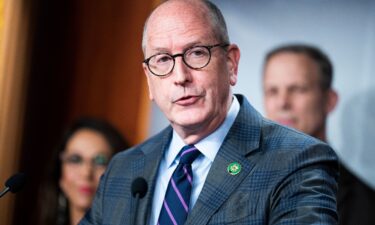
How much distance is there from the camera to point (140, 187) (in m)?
2.02

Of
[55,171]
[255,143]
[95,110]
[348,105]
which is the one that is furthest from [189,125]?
[95,110]

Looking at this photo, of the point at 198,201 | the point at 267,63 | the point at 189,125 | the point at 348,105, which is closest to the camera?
the point at 198,201

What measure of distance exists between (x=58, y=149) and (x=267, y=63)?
1434 mm

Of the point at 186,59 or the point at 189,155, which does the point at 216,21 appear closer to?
the point at 186,59

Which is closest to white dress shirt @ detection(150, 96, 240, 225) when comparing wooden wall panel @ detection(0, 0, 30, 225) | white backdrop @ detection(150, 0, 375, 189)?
white backdrop @ detection(150, 0, 375, 189)

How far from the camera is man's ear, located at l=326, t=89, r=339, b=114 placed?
365cm

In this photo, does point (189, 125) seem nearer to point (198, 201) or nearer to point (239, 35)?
point (198, 201)

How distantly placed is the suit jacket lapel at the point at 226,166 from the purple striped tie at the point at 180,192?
67 millimetres

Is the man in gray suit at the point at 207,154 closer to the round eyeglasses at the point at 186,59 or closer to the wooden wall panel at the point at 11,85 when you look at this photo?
the round eyeglasses at the point at 186,59

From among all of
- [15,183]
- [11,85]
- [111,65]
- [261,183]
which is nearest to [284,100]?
[111,65]

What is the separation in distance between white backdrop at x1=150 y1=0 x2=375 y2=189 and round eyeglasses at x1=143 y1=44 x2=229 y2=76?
5.63ft

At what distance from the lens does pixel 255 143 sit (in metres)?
2.01

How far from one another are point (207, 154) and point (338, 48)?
1.83m

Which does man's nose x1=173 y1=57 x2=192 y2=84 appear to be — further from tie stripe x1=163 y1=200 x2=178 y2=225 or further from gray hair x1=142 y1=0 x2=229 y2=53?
tie stripe x1=163 y1=200 x2=178 y2=225
